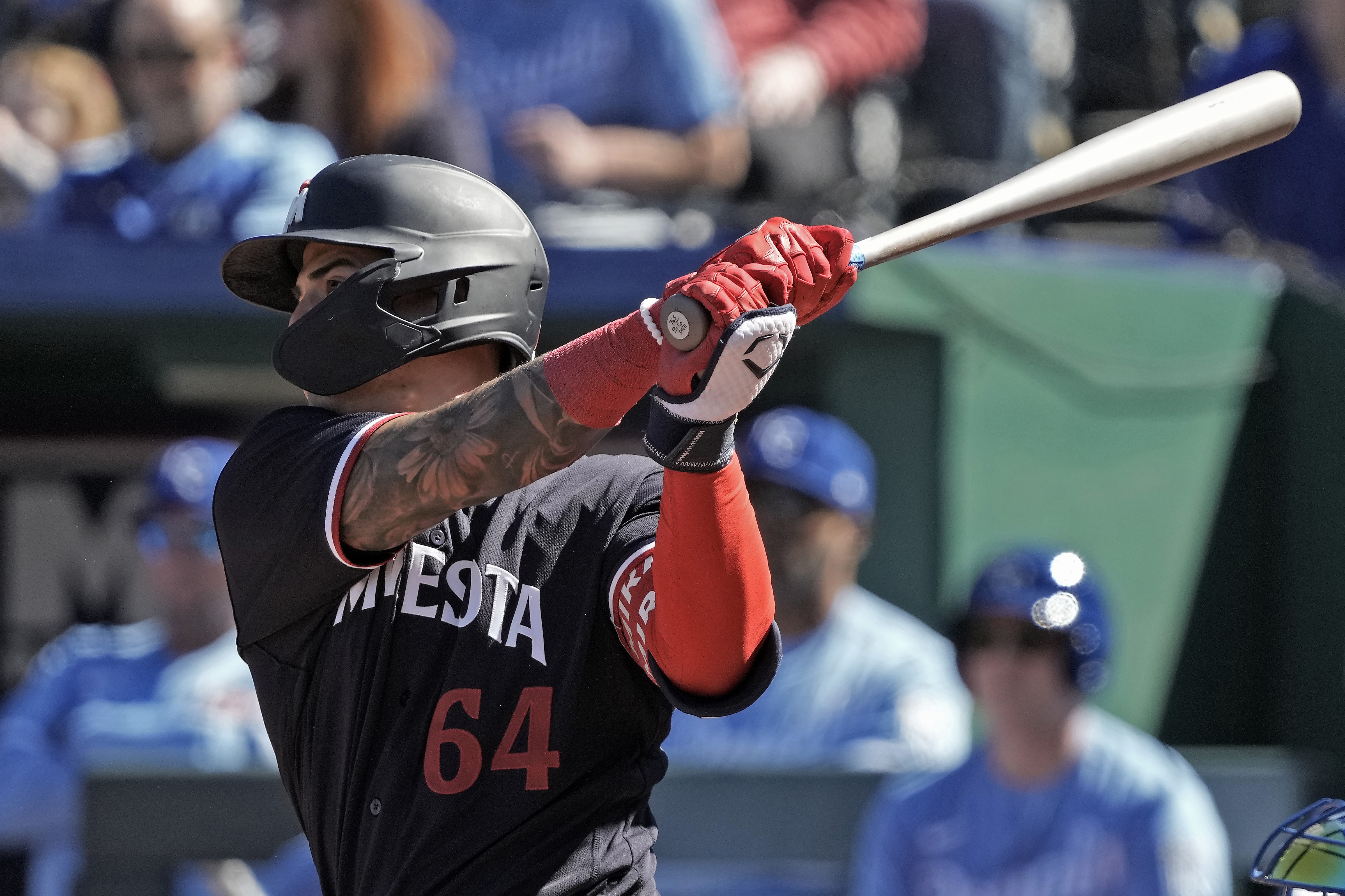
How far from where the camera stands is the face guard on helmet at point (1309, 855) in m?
1.71

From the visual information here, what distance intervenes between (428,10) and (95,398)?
1668 mm

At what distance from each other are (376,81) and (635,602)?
10.2 feet

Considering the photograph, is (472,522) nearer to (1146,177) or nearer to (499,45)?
(1146,177)

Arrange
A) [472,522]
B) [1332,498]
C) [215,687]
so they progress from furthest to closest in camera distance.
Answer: [1332,498] → [215,687] → [472,522]

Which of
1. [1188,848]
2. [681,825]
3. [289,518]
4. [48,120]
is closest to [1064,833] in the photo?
[1188,848]

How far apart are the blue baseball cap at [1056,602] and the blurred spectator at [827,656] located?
258mm

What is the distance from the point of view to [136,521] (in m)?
5.05

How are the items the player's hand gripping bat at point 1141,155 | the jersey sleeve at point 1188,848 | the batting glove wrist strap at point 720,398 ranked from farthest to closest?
the jersey sleeve at point 1188,848
the player's hand gripping bat at point 1141,155
the batting glove wrist strap at point 720,398

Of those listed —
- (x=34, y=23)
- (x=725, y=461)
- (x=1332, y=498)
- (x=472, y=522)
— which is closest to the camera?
(x=725, y=461)

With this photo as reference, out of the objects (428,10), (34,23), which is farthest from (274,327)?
(34,23)

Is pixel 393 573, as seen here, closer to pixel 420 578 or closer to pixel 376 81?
pixel 420 578

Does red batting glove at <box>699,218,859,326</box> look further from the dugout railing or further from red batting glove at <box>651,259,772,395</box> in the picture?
the dugout railing

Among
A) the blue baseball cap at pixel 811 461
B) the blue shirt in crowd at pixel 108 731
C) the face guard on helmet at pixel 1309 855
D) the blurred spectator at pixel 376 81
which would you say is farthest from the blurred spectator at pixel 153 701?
the face guard on helmet at pixel 1309 855

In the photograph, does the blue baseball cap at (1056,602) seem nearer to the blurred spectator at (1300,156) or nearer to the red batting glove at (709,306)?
the blurred spectator at (1300,156)
